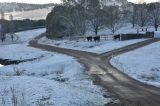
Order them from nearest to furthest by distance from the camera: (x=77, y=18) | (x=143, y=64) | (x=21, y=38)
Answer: (x=143, y=64) < (x=77, y=18) < (x=21, y=38)

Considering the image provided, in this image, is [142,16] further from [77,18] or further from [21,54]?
[21,54]

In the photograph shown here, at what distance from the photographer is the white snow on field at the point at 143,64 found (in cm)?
3219

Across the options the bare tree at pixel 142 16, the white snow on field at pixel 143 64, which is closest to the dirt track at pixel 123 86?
the white snow on field at pixel 143 64

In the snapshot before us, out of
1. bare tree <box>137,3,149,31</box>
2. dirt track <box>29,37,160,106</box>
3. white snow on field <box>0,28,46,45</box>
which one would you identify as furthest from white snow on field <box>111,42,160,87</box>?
bare tree <box>137,3,149,31</box>

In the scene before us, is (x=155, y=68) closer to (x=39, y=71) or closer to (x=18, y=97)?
(x=39, y=71)

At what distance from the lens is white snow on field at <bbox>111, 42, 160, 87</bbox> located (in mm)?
32188

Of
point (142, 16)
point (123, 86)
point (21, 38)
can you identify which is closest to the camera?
point (123, 86)

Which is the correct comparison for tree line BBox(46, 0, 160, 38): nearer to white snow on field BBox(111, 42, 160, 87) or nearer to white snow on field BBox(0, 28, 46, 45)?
white snow on field BBox(0, 28, 46, 45)

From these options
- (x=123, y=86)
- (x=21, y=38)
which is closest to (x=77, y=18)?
(x=21, y=38)

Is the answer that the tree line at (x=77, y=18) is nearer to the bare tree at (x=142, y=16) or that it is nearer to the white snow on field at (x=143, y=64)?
the bare tree at (x=142, y=16)

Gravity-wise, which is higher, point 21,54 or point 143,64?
point 143,64

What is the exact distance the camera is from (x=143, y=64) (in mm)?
39156

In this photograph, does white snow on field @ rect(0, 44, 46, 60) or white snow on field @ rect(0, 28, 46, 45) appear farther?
white snow on field @ rect(0, 28, 46, 45)

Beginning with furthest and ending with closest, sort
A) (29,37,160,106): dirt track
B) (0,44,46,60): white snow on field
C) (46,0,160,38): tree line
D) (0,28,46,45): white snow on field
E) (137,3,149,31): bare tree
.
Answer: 1. (0,28,46,45): white snow on field
2. (137,3,149,31): bare tree
3. (46,0,160,38): tree line
4. (0,44,46,60): white snow on field
5. (29,37,160,106): dirt track
